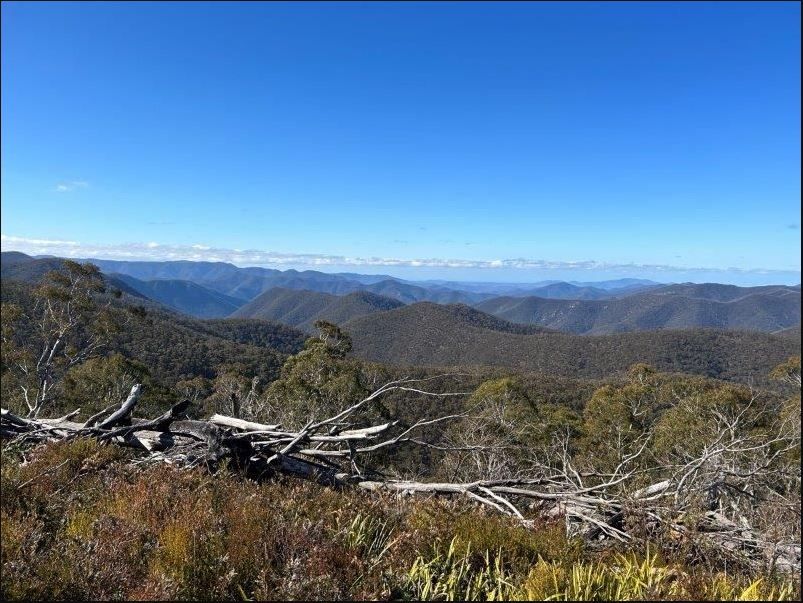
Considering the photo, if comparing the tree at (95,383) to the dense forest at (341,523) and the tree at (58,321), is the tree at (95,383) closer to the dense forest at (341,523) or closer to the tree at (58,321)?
the tree at (58,321)

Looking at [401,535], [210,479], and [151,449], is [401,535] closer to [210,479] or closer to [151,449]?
[210,479]

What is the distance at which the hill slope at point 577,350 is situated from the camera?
113375 mm

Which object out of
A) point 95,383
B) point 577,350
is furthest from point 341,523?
point 577,350

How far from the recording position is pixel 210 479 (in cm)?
444

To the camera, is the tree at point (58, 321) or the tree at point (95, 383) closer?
the tree at point (95, 383)

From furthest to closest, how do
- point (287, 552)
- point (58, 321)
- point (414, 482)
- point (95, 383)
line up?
1. point (95, 383)
2. point (58, 321)
3. point (414, 482)
4. point (287, 552)

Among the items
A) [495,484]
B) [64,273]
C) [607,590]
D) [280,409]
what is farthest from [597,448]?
[64,273]

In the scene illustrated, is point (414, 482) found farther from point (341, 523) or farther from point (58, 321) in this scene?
point (58, 321)

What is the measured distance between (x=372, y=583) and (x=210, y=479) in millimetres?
2095

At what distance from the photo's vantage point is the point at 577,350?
125 meters

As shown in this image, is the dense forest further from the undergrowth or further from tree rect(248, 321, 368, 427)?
tree rect(248, 321, 368, 427)

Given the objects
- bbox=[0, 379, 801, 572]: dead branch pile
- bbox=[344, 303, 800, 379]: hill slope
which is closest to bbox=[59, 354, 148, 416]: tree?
bbox=[0, 379, 801, 572]: dead branch pile

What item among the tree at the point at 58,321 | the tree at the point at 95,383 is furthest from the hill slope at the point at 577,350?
the tree at the point at 58,321

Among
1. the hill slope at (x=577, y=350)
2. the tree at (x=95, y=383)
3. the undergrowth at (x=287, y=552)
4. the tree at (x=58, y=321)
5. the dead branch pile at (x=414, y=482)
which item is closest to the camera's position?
the undergrowth at (x=287, y=552)
